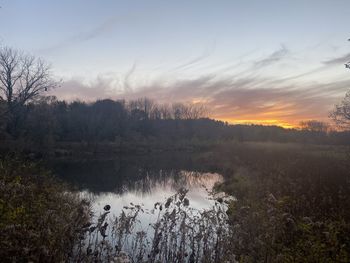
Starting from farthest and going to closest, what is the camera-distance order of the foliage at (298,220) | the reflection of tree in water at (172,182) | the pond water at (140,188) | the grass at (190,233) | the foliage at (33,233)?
the reflection of tree in water at (172,182), the pond water at (140,188), the foliage at (298,220), the grass at (190,233), the foliage at (33,233)

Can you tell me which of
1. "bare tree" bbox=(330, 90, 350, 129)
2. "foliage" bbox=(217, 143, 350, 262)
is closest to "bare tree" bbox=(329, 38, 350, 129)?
"bare tree" bbox=(330, 90, 350, 129)

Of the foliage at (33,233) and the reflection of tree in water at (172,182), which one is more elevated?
the foliage at (33,233)

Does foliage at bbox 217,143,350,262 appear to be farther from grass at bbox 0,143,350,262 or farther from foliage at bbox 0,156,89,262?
foliage at bbox 0,156,89,262

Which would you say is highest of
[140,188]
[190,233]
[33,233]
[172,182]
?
[33,233]

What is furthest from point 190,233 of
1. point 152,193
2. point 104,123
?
point 104,123

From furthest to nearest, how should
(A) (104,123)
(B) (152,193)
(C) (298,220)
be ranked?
(A) (104,123)
(B) (152,193)
(C) (298,220)

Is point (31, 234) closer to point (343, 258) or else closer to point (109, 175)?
point (343, 258)

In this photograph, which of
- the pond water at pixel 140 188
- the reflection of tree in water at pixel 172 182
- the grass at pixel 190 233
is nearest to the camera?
the grass at pixel 190 233

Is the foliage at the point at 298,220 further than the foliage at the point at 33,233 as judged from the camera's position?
Yes

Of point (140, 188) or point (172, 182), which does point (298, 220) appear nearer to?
point (140, 188)

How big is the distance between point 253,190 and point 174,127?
316 feet

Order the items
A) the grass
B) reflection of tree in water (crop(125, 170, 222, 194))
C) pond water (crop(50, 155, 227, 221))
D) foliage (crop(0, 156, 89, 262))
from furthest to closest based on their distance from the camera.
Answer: reflection of tree in water (crop(125, 170, 222, 194)) → pond water (crop(50, 155, 227, 221)) → the grass → foliage (crop(0, 156, 89, 262))

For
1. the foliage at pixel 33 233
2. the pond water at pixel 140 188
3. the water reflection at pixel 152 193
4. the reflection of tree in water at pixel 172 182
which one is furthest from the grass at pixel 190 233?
the reflection of tree in water at pixel 172 182

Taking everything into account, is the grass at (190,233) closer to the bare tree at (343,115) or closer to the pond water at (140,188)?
the pond water at (140,188)
